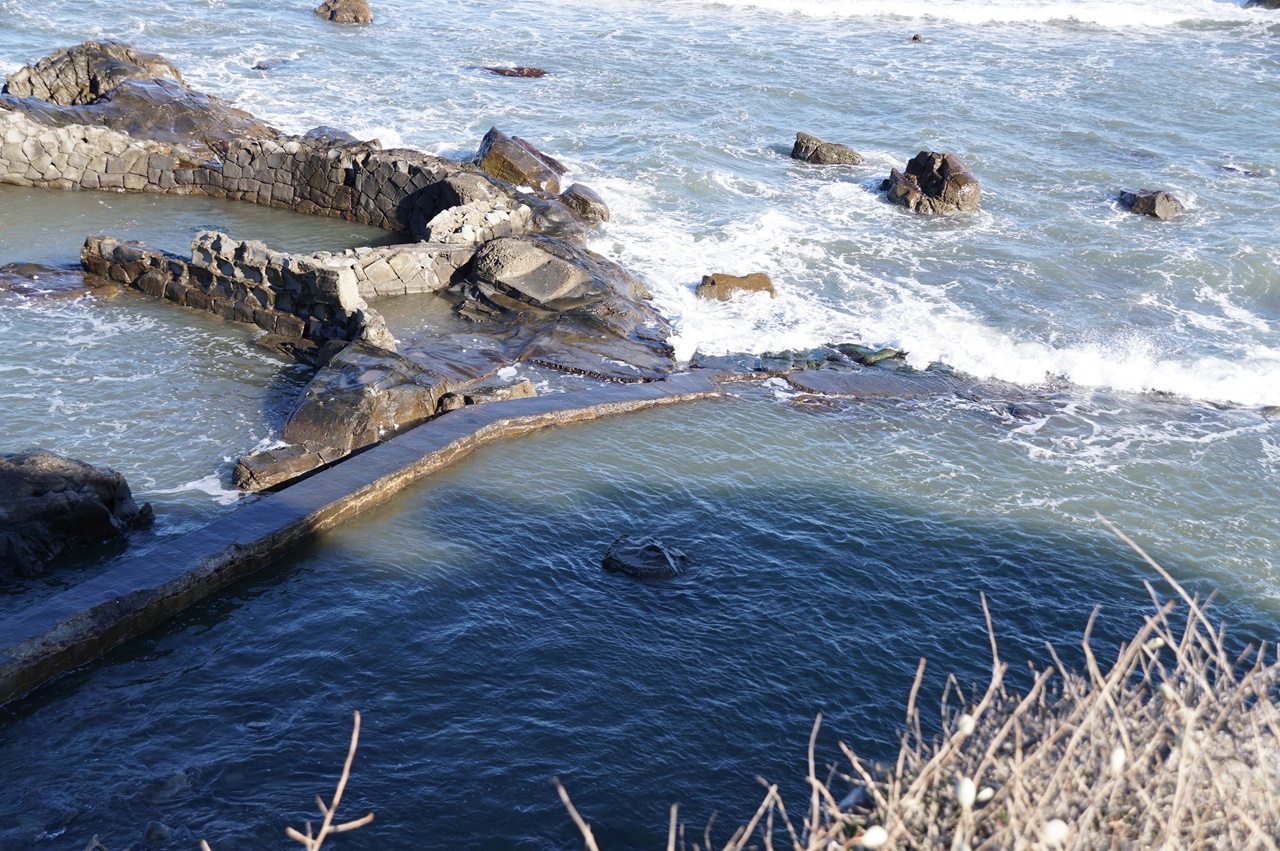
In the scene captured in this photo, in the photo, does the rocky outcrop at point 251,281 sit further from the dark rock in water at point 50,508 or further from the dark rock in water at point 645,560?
the dark rock in water at point 645,560

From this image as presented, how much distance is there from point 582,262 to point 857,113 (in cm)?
1683

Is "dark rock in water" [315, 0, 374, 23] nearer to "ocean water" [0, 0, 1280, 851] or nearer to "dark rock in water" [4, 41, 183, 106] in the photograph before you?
"ocean water" [0, 0, 1280, 851]

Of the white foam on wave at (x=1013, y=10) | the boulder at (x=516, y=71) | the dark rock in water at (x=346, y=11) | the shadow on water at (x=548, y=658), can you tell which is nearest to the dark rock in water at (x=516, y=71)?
the boulder at (x=516, y=71)

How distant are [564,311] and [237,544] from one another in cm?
806

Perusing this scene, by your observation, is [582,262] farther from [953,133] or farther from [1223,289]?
[953,133]

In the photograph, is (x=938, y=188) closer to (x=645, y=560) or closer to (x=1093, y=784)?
(x=645, y=560)

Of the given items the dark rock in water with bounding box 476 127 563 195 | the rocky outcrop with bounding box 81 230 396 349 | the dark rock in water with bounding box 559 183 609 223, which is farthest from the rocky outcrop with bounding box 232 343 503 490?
the dark rock in water with bounding box 476 127 563 195

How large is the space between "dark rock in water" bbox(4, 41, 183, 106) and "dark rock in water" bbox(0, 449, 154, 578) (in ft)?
60.3

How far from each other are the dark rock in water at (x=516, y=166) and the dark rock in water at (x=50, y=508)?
1323 cm

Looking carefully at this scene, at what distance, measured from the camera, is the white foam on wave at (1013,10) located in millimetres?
46188

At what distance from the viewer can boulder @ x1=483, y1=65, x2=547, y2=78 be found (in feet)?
111

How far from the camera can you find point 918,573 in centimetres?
1148

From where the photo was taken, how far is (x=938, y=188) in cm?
2450

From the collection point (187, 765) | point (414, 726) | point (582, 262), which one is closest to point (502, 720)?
point (414, 726)
